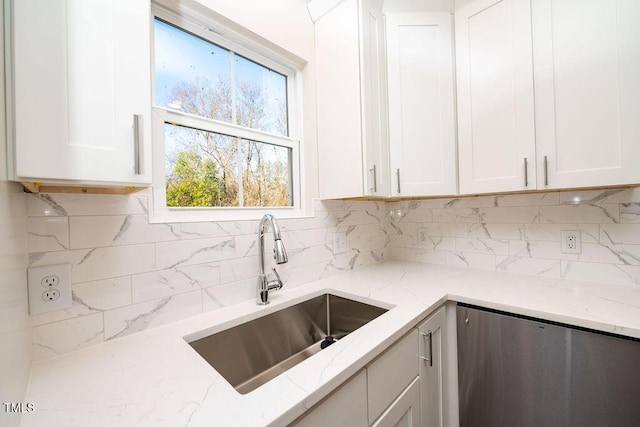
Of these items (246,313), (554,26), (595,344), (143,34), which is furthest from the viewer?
(554,26)

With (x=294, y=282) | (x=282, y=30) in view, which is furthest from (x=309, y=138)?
(x=294, y=282)

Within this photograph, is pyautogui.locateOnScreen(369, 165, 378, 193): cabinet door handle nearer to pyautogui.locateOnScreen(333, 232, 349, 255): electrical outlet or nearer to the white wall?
pyautogui.locateOnScreen(333, 232, 349, 255): electrical outlet

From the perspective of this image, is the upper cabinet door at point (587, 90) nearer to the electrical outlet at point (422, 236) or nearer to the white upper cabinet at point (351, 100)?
the white upper cabinet at point (351, 100)

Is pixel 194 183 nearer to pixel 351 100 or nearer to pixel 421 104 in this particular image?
pixel 351 100

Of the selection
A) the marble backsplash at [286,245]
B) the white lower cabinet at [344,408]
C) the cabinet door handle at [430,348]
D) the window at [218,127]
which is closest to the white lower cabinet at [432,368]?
the cabinet door handle at [430,348]

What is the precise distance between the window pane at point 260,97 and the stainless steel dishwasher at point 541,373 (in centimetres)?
130

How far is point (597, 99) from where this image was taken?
1059 mm

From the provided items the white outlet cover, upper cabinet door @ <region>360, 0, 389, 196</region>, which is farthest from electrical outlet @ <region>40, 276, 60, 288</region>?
upper cabinet door @ <region>360, 0, 389, 196</region>

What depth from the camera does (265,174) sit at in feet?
4.46

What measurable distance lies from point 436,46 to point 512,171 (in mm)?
797

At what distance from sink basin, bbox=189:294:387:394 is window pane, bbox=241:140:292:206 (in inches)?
21.8

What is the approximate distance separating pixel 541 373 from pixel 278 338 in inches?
40.1

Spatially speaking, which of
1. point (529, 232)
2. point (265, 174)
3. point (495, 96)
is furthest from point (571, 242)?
point (265, 174)

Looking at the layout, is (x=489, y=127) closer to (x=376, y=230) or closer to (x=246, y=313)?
(x=376, y=230)
